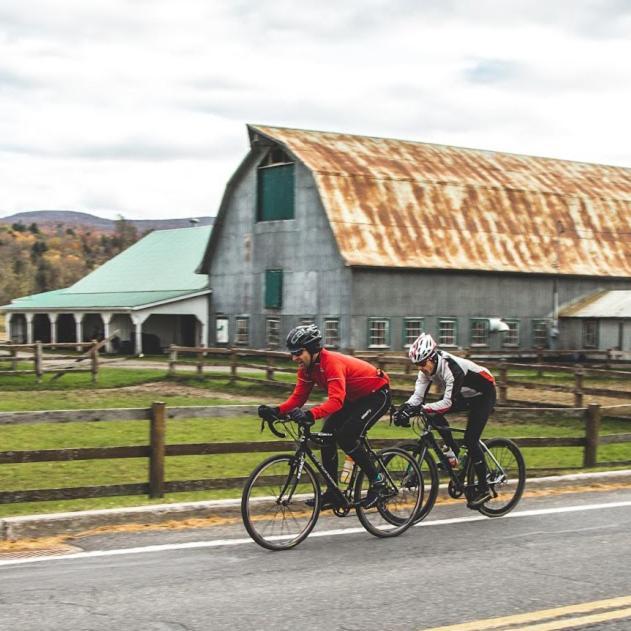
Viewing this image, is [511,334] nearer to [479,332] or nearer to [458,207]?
[479,332]

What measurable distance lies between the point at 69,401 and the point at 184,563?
17977 millimetres

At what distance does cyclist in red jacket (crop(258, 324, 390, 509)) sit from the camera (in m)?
8.80

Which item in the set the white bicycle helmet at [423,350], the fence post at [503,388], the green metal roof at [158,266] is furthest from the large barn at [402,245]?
the white bicycle helmet at [423,350]

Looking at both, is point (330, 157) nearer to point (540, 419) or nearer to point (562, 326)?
point (562, 326)

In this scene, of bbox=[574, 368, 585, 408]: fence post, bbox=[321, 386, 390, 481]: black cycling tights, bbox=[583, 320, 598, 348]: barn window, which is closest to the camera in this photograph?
bbox=[321, 386, 390, 481]: black cycling tights

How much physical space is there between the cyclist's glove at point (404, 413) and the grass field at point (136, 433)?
8.67ft

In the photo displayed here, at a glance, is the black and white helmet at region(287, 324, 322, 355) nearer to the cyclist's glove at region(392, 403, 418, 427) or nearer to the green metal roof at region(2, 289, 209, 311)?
the cyclist's glove at region(392, 403, 418, 427)

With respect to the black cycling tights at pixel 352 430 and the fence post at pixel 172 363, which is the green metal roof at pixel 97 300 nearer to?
the fence post at pixel 172 363

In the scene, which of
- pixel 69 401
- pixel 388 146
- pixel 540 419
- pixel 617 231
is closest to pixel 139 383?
pixel 69 401

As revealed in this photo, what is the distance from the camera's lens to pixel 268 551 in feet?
28.1

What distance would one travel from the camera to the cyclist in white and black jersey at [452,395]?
31.2 ft

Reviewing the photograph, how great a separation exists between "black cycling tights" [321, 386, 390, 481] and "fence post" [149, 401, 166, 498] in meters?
1.92

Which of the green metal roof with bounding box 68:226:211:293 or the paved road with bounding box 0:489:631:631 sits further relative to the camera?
the green metal roof with bounding box 68:226:211:293

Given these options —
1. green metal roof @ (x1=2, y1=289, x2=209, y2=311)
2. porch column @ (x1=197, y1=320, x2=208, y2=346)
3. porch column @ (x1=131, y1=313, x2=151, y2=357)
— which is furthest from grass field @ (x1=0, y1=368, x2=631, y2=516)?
porch column @ (x1=197, y1=320, x2=208, y2=346)
